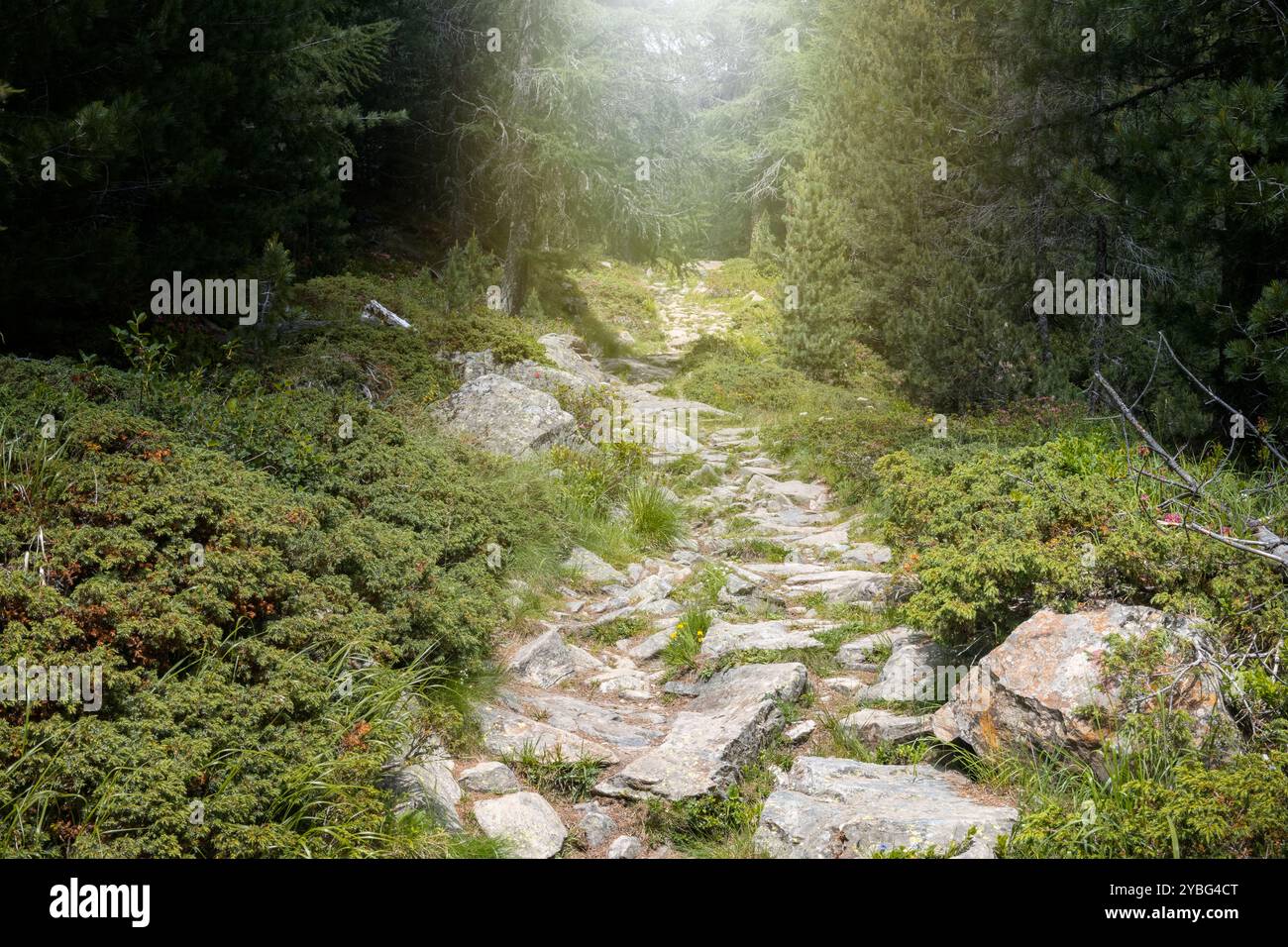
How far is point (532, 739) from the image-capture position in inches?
202

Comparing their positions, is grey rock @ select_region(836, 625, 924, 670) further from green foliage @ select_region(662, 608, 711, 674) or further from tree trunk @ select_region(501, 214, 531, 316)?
tree trunk @ select_region(501, 214, 531, 316)

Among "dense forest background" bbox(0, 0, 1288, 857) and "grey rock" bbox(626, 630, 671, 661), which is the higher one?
"dense forest background" bbox(0, 0, 1288, 857)

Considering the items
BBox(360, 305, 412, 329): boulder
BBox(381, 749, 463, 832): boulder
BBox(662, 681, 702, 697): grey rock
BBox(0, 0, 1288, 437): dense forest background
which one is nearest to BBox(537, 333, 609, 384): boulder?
BBox(0, 0, 1288, 437): dense forest background

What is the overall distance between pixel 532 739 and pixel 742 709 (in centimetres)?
127

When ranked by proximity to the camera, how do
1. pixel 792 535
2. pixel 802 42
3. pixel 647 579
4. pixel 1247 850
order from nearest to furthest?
pixel 1247 850 → pixel 647 579 → pixel 792 535 → pixel 802 42

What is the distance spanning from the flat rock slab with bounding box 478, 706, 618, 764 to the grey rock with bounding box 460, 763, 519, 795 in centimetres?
24

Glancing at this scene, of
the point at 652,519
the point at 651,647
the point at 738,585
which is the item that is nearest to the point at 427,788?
the point at 651,647

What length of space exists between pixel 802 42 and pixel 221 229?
24777mm

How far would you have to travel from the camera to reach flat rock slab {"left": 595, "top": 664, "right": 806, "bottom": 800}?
4.60 m

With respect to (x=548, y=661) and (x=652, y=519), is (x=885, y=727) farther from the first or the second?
(x=652, y=519)

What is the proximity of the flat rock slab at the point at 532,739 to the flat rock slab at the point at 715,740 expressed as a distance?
0.96 feet

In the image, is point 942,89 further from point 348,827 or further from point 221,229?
point 348,827

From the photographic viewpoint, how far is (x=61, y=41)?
25.0ft
